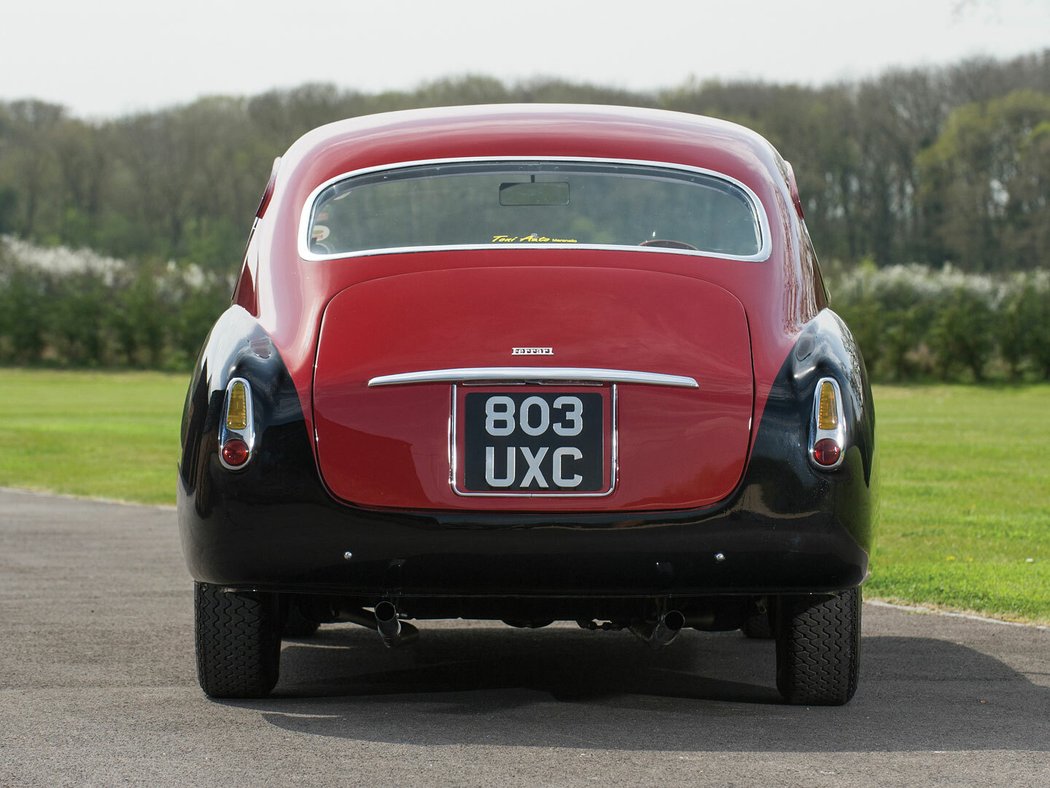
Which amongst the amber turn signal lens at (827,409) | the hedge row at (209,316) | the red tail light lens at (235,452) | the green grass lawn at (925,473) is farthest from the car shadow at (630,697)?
the hedge row at (209,316)

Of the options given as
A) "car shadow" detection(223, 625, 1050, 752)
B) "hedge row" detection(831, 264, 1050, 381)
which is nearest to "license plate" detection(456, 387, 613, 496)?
"car shadow" detection(223, 625, 1050, 752)

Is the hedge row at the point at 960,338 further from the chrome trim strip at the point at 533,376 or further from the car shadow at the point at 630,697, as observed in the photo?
the chrome trim strip at the point at 533,376

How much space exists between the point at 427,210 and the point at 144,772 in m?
2.07

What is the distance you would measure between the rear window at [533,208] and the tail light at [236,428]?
25.3 inches

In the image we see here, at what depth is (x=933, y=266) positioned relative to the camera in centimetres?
9562

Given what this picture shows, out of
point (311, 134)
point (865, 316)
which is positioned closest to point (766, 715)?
point (311, 134)

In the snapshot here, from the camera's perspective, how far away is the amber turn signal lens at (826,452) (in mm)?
4797

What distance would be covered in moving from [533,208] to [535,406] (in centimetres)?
111

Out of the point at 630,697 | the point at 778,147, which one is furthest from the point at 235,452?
the point at 778,147

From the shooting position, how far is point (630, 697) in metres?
5.48

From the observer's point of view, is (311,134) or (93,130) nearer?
(311,134)

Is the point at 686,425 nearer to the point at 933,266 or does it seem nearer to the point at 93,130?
the point at 933,266

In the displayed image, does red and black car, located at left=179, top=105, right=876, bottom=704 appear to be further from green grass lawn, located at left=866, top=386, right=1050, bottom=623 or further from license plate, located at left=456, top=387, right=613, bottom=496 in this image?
green grass lawn, located at left=866, top=386, right=1050, bottom=623

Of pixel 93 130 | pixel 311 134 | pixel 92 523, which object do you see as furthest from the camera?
pixel 93 130
